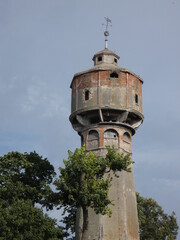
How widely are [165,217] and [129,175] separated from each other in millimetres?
8456

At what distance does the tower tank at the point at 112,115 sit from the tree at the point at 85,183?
5.27 meters

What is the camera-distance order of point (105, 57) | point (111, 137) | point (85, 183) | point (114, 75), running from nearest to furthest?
point (85, 183) → point (111, 137) → point (114, 75) → point (105, 57)

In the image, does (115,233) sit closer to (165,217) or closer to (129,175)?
(129,175)

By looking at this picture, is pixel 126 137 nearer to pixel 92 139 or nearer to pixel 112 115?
pixel 112 115

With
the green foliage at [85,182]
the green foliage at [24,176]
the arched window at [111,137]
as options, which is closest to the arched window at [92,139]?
the arched window at [111,137]

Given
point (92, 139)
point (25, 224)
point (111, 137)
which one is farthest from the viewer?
point (92, 139)

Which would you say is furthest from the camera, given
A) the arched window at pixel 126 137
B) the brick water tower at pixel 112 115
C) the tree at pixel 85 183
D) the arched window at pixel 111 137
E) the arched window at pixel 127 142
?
the arched window at pixel 126 137

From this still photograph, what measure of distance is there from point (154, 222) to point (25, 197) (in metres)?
11.1

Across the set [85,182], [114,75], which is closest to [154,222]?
[114,75]

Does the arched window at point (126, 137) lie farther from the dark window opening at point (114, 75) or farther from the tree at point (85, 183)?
the tree at point (85, 183)

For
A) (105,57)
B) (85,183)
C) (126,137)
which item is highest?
(105,57)

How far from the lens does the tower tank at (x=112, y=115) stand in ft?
80.9

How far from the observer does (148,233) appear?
31.1m

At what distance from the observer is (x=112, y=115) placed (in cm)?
2636
